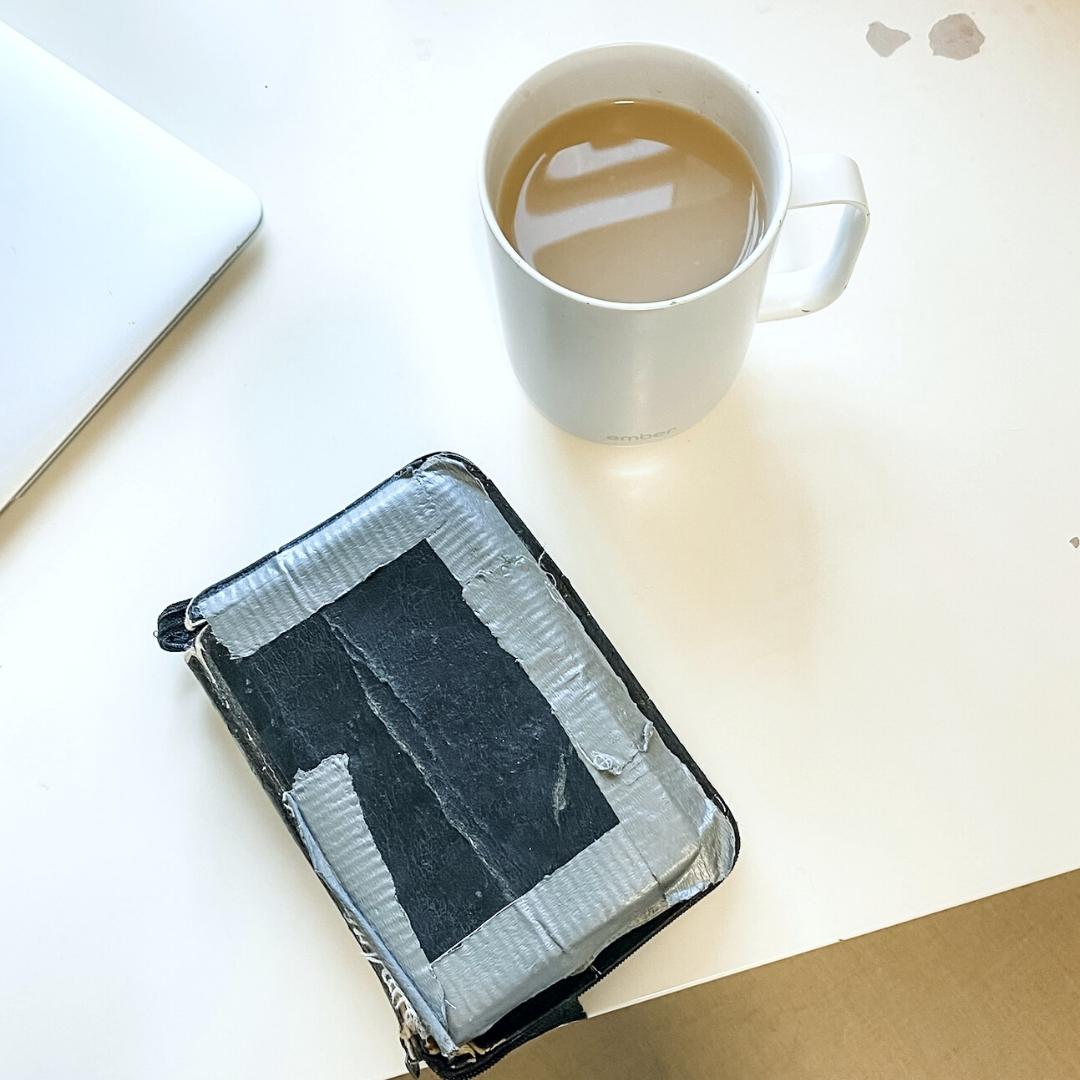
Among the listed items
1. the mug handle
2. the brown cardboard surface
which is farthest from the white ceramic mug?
the brown cardboard surface

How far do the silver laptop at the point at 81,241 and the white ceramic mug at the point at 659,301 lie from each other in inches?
6.8

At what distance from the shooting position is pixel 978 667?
0.42 metres

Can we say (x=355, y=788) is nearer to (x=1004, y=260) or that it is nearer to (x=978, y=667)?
(x=978, y=667)

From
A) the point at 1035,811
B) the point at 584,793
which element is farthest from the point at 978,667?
the point at 584,793

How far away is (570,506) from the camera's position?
17.2 inches

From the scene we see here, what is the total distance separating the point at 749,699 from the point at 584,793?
10 cm

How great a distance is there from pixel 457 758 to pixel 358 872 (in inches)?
2.2

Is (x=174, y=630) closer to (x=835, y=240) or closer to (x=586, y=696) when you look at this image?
(x=586, y=696)

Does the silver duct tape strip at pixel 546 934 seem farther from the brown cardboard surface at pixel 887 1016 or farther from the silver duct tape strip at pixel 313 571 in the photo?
the brown cardboard surface at pixel 887 1016

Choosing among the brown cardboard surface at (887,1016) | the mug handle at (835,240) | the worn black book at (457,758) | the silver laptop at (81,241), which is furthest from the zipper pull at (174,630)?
the brown cardboard surface at (887,1016)

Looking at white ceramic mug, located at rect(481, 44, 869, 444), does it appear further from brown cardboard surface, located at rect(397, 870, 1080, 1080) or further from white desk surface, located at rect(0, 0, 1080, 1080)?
brown cardboard surface, located at rect(397, 870, 1080, 1080)

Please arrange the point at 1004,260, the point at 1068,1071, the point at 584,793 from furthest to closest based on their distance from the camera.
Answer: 1. the point at 1068,1071
2. the point at 1004,260
3. the point at 584,793

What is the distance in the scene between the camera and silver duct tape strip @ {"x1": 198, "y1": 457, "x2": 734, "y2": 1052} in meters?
0.34

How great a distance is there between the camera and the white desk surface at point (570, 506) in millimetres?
389
